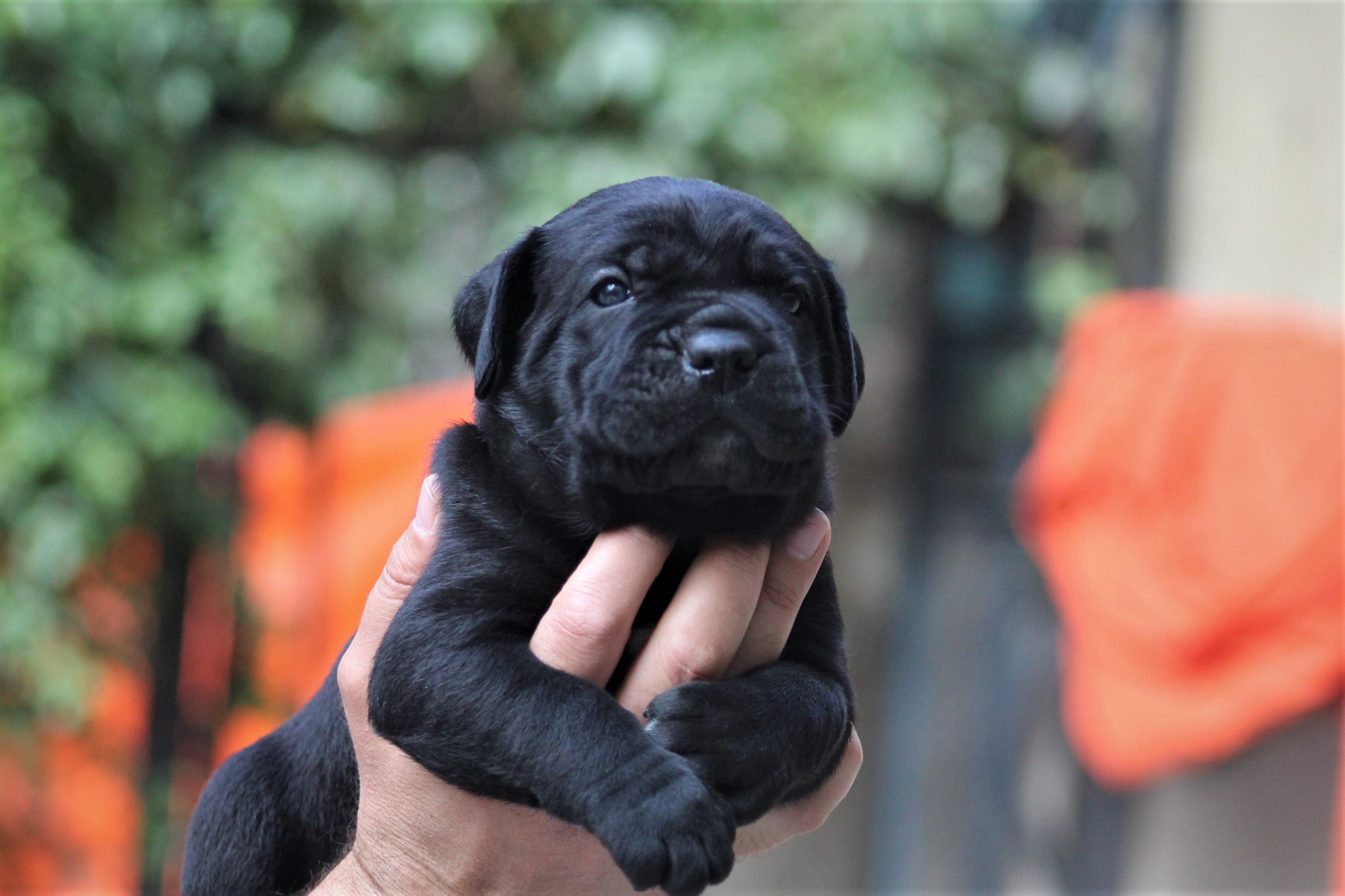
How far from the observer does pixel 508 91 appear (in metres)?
5.25

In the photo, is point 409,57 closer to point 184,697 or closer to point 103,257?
point 103,257

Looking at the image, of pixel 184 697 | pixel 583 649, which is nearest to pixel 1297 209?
pixel 583 649

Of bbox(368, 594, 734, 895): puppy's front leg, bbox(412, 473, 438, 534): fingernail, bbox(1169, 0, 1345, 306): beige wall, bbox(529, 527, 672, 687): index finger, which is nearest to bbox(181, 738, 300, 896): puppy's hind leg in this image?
bbox(368, 594, 734, 895): puppy's front leg

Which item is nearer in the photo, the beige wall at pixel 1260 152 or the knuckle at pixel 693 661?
the knuckle at pixel 693 661

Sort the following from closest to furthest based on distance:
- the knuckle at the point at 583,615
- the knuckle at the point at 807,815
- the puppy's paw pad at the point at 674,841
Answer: the puppy's paw pad at the point at 674,841 → the knuckle at the point at 583,615 → the knuckle at the point at 807,815

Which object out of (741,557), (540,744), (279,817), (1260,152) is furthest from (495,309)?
(1260,152)

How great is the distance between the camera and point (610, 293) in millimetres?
1972

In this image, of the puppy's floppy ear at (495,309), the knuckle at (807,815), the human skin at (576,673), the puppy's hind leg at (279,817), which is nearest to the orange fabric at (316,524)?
the puppy's hind leg at (279,817)

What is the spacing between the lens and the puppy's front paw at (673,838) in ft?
5.14

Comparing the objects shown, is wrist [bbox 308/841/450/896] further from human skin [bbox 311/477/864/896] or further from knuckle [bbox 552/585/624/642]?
knuckle [bbox 552/585/624/642]

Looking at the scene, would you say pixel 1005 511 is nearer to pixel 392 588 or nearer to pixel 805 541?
pixel 805 541

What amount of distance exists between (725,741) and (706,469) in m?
0.39

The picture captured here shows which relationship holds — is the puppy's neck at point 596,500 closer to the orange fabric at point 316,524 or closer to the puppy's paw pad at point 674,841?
the puppy's paw pad at point 674,841

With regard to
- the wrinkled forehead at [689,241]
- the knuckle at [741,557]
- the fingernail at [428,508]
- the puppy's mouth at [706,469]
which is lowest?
the knuckle at [741,557]
